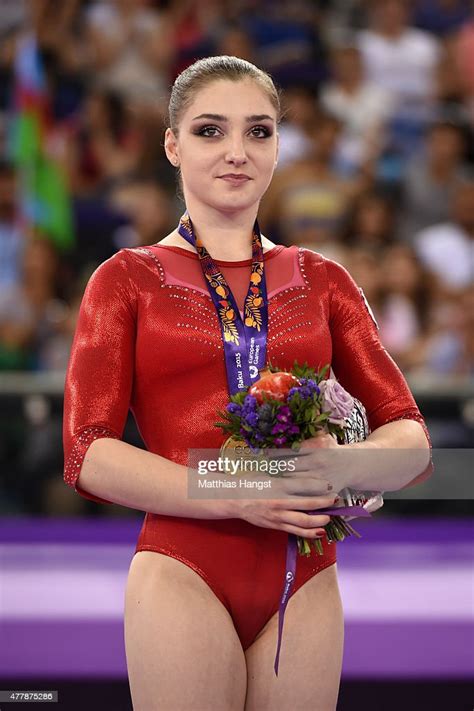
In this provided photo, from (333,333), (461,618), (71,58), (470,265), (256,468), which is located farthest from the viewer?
(71,58)

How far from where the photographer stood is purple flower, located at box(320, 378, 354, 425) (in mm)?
1854

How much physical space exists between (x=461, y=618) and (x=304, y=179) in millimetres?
3075

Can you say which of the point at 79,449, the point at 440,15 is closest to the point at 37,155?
the point at 440,15

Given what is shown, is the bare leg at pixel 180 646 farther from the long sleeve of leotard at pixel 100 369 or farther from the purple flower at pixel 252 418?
the purple flower at pixel 252 418

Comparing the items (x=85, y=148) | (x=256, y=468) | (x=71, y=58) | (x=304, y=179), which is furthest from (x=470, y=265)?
(x=256, y=468)

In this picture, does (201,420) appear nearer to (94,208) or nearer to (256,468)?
(256,468)

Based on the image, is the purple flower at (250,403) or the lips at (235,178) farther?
the lips at (235,178)

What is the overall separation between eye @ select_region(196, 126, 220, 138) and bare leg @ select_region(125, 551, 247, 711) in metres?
0.80

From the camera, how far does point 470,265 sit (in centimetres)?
567

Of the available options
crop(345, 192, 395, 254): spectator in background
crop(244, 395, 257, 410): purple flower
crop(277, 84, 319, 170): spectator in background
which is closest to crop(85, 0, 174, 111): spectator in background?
crop(277, 84, 319, 170): spectator in background

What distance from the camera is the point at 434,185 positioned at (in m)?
6.04

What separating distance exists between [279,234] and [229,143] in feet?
11.7

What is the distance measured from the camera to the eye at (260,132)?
6.81 ft

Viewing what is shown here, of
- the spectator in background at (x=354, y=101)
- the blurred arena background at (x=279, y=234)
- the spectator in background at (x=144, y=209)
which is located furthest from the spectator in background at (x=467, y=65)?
the spectator in background at (x=144, y=209)
